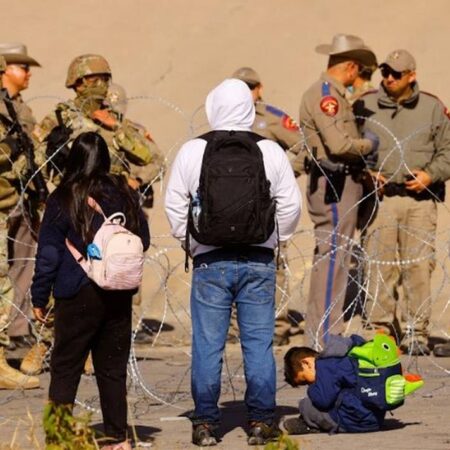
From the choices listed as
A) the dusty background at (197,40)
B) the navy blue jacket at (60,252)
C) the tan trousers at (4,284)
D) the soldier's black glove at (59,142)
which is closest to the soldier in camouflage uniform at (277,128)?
the soldier's black glove at (59,142)

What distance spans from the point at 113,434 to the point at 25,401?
1989 millimetres

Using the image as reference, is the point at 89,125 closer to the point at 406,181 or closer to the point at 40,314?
the point at 406,181

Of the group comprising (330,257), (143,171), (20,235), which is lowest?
(330,257)

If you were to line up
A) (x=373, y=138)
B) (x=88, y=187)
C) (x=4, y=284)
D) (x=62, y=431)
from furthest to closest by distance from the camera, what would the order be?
1. (x=373, y=138)
2. (x=4, y=284)
3. (x=88, y=187)
4. (x=62, y=431)

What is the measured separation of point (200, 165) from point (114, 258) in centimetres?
75

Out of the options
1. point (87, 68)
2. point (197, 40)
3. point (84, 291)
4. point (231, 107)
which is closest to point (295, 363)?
point (231, 107)

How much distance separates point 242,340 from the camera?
7992mm

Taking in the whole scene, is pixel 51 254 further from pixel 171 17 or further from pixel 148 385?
pixel 171 17

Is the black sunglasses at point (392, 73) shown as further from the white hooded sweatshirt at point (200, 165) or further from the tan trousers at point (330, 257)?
the white hooded sweatshirt at point (200, 165)

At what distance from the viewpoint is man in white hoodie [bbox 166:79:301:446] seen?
25.8 feet

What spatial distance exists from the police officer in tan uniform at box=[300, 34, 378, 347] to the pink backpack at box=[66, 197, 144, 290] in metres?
3.67

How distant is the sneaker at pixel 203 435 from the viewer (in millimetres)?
7884

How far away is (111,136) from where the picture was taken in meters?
10.5

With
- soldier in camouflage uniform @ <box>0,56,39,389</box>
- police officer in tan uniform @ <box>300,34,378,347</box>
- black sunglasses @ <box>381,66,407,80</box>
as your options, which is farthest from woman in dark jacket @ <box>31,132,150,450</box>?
black sunglasses @ <box>381,66,407,80</box>
